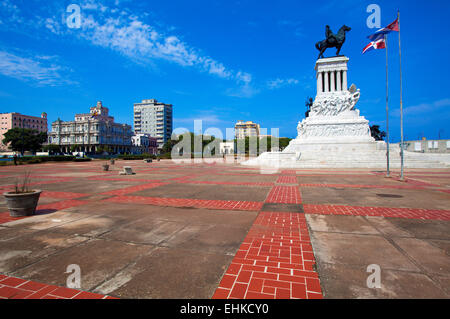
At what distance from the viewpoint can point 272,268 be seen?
11.1ft

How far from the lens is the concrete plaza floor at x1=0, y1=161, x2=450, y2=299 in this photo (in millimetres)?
2871

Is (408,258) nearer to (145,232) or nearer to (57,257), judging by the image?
(145,232)

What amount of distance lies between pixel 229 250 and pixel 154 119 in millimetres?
154210

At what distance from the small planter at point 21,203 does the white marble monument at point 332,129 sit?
2479 centimetres

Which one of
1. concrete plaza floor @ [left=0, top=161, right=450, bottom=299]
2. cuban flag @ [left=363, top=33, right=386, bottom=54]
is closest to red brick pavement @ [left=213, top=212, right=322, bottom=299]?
concrete plaza floor @ [left=0, top=161, right=450, bottom=299]

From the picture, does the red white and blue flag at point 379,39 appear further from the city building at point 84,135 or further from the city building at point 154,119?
the city building at point 154,119

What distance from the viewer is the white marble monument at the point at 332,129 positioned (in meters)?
30.9

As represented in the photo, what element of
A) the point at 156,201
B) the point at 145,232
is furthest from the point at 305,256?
the point at 156,201

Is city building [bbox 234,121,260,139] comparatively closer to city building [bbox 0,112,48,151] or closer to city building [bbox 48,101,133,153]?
city building [bbox 48,101,133,153]

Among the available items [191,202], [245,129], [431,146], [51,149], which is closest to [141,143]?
[51,149]

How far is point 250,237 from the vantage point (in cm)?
464

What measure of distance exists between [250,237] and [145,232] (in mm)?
2311

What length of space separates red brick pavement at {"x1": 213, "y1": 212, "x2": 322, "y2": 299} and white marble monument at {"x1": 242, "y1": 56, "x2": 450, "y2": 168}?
24.0 metres

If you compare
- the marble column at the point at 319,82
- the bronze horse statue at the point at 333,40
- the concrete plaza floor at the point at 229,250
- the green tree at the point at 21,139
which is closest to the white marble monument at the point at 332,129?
the marble column at the point at 319,82
